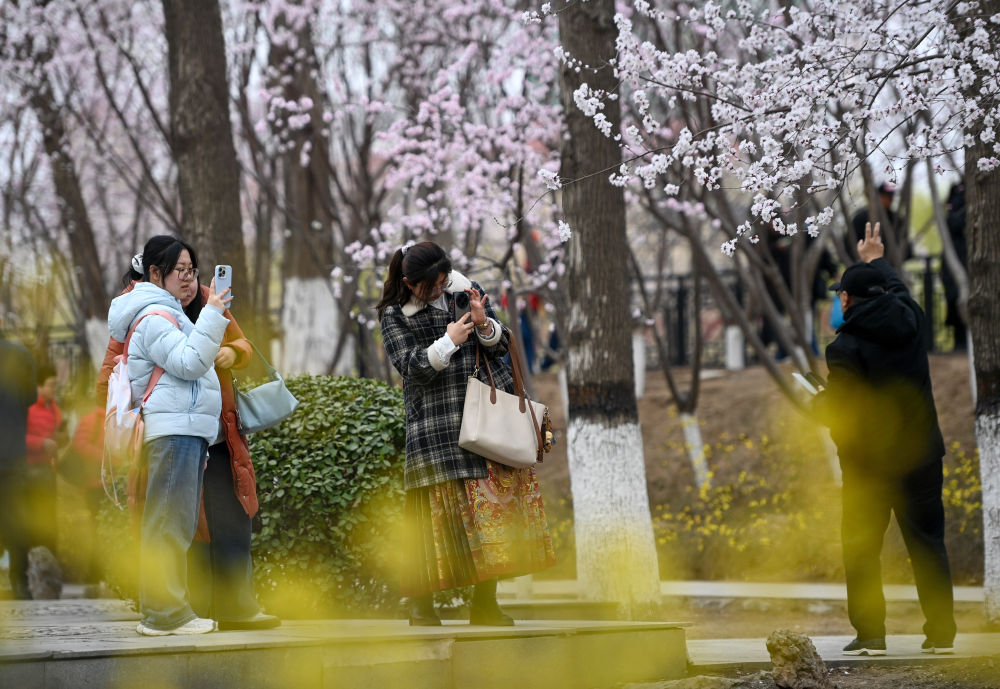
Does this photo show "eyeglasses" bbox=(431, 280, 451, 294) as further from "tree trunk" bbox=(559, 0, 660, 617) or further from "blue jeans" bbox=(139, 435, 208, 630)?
"tree trunk" bbox=(559, 0, 660, 617)

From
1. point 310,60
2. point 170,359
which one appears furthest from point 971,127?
point 310,60

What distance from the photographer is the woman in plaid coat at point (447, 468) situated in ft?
18.8

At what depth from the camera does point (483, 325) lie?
19.2 ft

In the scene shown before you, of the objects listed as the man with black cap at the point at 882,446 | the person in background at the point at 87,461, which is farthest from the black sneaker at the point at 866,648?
the person in background at the point at 87,461

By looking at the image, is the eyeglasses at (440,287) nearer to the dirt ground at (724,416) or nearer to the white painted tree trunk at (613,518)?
the white painted tree trunk at (613,518)

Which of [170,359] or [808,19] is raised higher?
[808,19]

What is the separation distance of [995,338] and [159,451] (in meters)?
4.77

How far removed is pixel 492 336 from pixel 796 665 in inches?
77.5

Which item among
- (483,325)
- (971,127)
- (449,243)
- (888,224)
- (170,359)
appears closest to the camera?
(170,359)

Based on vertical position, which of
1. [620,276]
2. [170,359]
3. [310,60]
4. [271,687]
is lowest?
[271,687]

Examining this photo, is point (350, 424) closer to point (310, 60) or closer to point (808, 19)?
point (808, 19)

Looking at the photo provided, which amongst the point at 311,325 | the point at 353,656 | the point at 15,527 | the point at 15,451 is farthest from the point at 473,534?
the point at 311,325

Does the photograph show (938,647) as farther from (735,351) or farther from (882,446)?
(735,351)

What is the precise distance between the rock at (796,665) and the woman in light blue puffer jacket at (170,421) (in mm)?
2446
